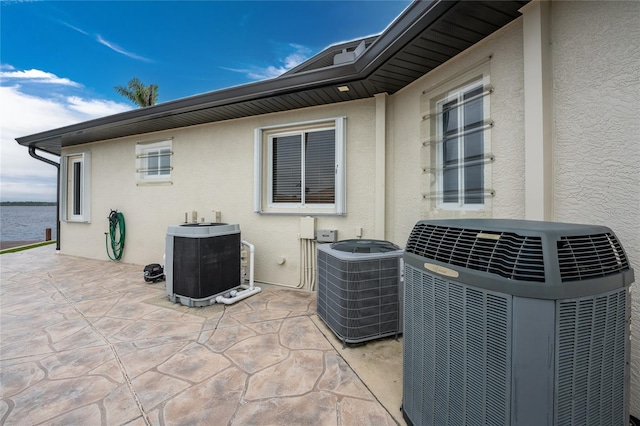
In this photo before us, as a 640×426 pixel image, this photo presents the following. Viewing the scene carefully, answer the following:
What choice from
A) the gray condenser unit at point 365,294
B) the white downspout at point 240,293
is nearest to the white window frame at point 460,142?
the gray condenser unit at point 365,294

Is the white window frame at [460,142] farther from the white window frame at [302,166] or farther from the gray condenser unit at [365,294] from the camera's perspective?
the white window frame at [302,166]

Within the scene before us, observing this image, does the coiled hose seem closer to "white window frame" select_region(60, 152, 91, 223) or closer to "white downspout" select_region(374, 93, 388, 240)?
"white window frame" select_region(60, 152, 91, 223)

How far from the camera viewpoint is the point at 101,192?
6.06 metres

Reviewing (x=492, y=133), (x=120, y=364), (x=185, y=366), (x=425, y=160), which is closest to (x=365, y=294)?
(x=185, y=366)

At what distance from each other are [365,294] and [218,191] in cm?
343

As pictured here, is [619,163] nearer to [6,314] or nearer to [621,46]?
[621,46]

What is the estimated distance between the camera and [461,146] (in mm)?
2615

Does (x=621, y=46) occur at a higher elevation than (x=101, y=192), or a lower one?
higher

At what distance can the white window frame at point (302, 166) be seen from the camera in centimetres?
372

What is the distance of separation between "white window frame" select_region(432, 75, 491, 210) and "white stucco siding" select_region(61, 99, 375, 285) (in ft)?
3.07

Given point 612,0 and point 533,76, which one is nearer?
point 612,0

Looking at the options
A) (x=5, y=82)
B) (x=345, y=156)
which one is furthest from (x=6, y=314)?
(x=5, y=82)

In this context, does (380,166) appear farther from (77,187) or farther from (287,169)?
(77,187)

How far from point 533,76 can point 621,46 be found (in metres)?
0.42
